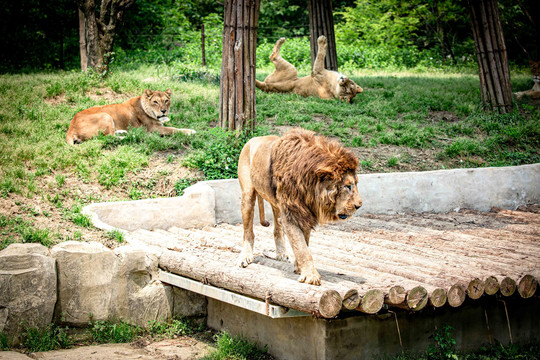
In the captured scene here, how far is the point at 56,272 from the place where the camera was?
20.3 ft

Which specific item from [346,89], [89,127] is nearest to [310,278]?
[89,127]

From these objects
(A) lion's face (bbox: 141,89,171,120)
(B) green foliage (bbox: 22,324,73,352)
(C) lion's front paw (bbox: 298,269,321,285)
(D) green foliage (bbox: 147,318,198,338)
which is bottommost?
(D) green foliage (bbox: 147,318,198,338)

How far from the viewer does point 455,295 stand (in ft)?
16.9

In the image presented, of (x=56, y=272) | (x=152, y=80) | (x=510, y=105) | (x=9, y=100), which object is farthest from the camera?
(x=152, y=80)

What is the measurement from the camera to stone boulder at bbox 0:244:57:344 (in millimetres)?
5797

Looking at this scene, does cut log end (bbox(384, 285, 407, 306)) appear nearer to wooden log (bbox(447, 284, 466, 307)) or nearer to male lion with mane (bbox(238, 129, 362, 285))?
wooden log (bbox(447, 284, 466, 307))

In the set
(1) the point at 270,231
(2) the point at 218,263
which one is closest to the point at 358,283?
(2) the point at 218,263

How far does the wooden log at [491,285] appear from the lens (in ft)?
17.5

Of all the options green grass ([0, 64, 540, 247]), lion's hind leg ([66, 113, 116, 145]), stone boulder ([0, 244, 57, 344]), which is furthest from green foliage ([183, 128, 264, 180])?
stone boulder ([0, 244, 57, 344])

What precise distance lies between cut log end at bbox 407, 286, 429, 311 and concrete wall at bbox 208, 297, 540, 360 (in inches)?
25.4

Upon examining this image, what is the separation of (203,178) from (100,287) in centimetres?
300

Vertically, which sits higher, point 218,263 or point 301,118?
point 301,118

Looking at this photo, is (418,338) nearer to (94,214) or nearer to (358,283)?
(358,283)

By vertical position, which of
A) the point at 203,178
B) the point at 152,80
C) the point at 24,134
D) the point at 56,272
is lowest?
the point at 56,272
